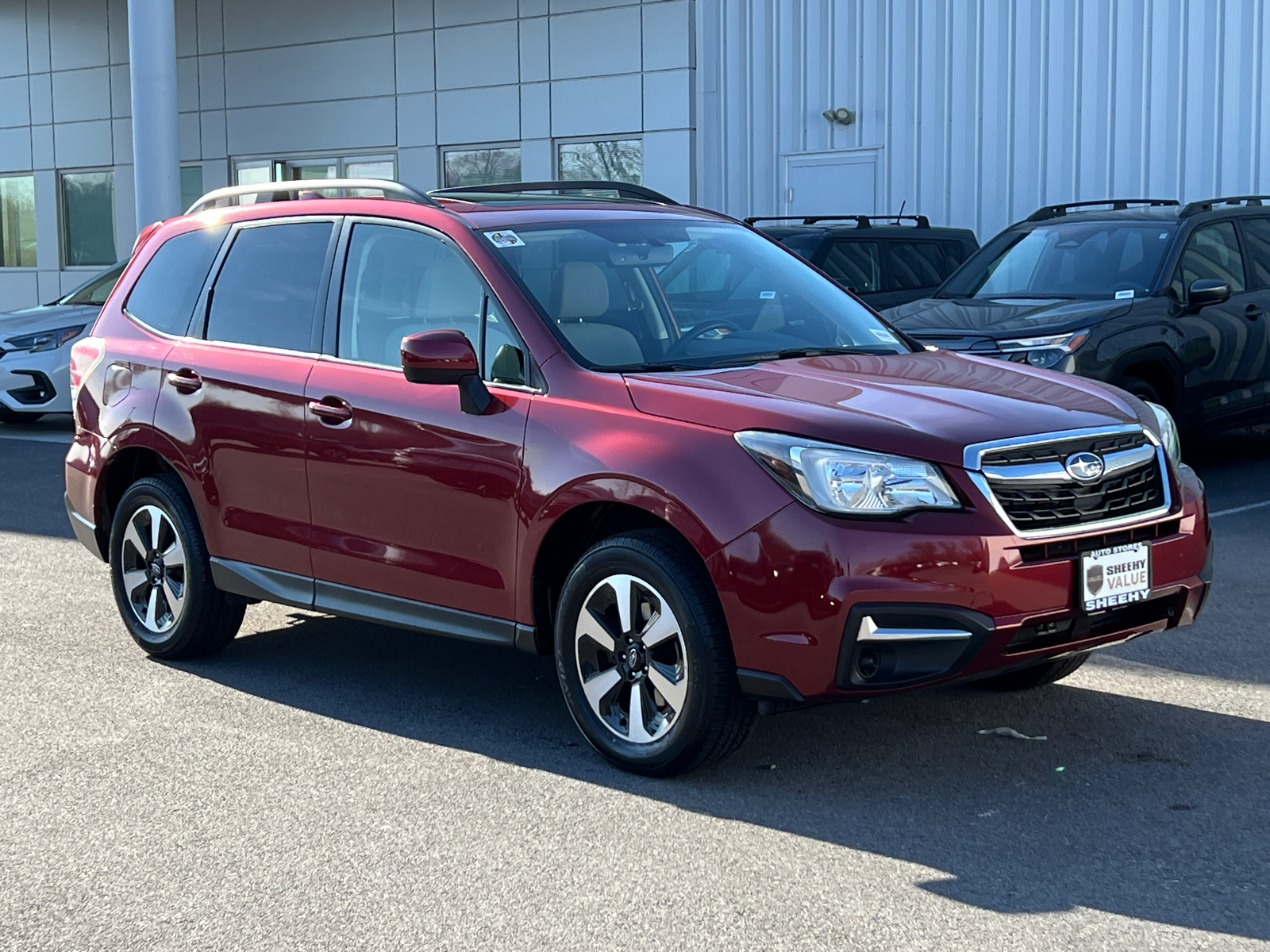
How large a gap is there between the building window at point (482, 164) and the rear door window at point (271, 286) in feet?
54.1

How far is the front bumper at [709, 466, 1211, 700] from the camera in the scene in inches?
167

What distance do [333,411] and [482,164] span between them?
59.2ft

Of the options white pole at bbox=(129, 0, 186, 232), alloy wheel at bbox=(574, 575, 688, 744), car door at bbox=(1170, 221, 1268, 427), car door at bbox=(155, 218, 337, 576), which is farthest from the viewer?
→ white pole at bbox=(129, 0, 186, 232)

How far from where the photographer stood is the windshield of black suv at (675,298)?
5223mm

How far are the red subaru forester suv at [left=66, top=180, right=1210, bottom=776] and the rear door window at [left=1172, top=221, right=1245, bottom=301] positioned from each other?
533cm

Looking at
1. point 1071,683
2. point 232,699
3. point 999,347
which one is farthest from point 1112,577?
point 999,347

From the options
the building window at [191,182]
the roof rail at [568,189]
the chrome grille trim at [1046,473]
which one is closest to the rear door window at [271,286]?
the roof rail at [568,189]

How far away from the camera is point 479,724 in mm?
5457

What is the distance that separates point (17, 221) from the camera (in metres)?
28.8

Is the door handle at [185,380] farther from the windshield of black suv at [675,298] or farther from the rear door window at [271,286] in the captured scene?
the windshield of black suv at [675,298]

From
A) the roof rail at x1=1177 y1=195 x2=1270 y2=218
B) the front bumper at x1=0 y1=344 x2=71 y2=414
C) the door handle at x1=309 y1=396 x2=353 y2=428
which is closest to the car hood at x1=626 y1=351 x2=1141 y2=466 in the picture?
the door handle at x1=309 y1=396 x2=353 y2=428

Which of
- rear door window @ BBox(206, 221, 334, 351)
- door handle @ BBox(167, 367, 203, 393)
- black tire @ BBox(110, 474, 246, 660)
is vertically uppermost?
rear door window @ BBox(206, 221, 334, 351)

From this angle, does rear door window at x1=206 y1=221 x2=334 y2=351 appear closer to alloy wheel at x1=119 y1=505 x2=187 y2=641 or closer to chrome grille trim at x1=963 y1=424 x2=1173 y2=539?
alloy wheel at x1=119 y1=505 x2=187 y2=641

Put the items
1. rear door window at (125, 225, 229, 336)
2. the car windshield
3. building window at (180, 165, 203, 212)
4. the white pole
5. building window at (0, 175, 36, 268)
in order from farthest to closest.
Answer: building window at (0, 175, 36, 268) → building window at (180, 165, 203, 212) → the white pole → the car windshield → rear door window at (125, 225, 229, 336)
